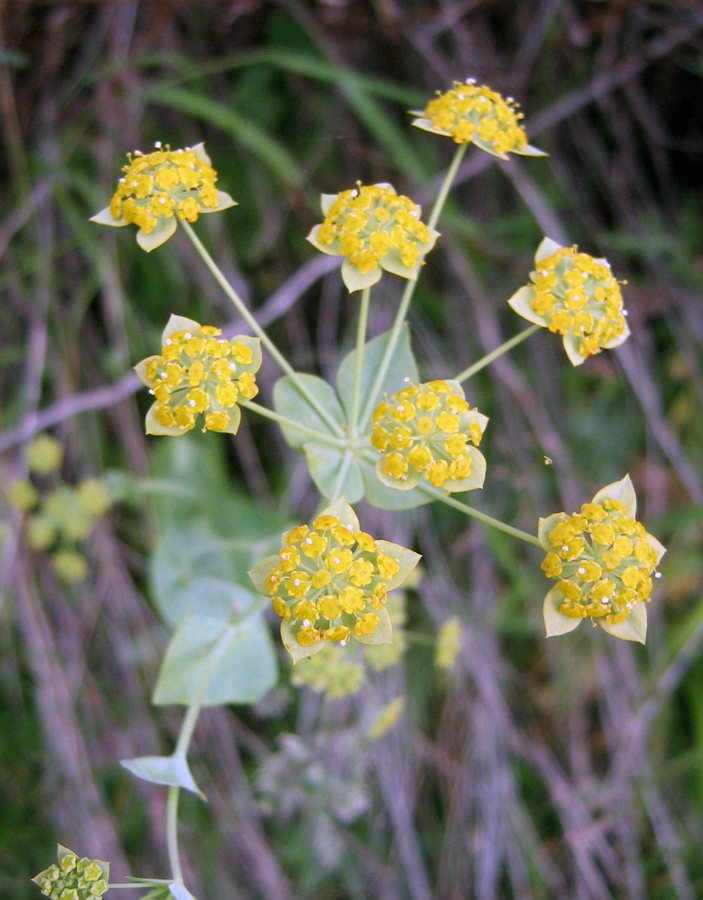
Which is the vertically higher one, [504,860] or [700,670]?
[700,670]

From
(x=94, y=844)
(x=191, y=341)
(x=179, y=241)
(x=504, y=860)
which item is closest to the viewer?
(x=191, y=341)

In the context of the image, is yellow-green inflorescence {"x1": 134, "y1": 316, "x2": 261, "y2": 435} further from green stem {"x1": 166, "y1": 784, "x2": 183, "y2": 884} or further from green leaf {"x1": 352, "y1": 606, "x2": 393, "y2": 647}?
green stem {"x1": 166, "y1": 784, "x2": 183, "y2": 884}

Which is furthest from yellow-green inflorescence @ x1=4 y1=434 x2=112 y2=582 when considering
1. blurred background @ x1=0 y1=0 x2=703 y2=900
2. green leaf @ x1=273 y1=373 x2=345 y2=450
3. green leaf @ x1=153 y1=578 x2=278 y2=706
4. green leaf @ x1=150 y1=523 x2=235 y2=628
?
green leaf @ x1=273 y1=373 x2=345 y2=450

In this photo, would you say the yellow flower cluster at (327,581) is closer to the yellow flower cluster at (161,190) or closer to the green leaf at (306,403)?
the green leaf at (306,403)

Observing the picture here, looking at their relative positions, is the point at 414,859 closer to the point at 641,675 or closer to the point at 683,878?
the point at 683,878

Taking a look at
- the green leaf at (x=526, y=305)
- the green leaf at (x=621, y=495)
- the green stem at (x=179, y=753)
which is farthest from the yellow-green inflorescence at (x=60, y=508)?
the green leaf at (x=621, y=495)

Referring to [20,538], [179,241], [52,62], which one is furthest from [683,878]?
[52,62]
